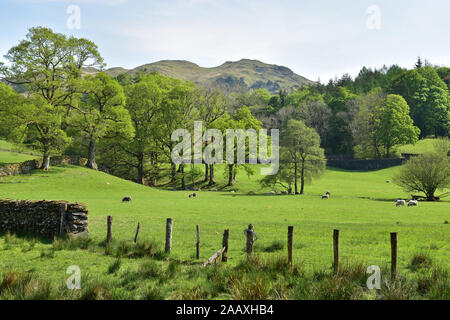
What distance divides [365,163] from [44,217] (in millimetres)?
89591

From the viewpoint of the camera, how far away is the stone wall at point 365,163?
92000mm

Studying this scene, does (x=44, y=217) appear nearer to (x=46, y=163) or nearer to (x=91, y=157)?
(x=46, y=163)

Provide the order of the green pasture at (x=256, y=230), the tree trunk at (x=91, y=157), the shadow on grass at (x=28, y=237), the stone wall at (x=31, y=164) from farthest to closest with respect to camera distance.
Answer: the tree trunk at (x=91, y=157), the stone wall at (x=31, y=164), the shadow on grass at (x=28, y=237), the green pasture at (x=256, y=230)

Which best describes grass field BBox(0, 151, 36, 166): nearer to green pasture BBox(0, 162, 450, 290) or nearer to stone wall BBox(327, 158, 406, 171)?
green pasture BBox(0, 162, 450, 290)

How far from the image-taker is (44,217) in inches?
803

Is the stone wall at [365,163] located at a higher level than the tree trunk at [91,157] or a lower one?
lower

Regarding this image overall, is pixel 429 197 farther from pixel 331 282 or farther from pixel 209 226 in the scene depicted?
pixel 331 282

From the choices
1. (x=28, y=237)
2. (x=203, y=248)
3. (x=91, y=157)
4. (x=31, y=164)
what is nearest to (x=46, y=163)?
(x=31, y=164)

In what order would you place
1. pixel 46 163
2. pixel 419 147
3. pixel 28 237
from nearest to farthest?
pixel 28 237
pixel 46 163
pixel 419 147

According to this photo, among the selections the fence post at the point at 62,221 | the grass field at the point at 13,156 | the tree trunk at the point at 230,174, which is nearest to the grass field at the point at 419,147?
the tree trunk at the point at 230,174

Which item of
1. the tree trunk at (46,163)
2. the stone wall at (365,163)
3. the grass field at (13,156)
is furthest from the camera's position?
the stone wall at (365,163)

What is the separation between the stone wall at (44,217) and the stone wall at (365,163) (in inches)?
3421

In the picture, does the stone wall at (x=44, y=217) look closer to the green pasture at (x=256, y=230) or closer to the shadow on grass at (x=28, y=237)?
the shadow on grass at (x=28, y=237)

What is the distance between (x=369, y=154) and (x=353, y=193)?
4565 cm
